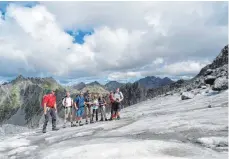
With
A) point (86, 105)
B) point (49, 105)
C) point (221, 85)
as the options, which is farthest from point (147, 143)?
point (221, 85)

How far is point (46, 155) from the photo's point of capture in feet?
50.3

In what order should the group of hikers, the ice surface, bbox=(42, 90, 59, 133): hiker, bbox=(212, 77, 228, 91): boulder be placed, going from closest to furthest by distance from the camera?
the ice surface < bbox=(42, 90, 59, 133): hiker < the group of hikers < bbox=(212, 77, 228, 91): boulder

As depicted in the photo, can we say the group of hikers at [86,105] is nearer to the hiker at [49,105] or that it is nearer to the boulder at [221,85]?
the hiker at [49,105]

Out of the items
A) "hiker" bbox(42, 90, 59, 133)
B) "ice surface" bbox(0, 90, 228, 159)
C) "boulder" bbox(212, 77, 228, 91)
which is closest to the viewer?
"ice surface" bbox(0, 90, 228, 159)

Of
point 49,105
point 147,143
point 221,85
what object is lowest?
point 147,143

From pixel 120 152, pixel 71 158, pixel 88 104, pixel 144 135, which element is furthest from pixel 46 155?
pixel 88 104

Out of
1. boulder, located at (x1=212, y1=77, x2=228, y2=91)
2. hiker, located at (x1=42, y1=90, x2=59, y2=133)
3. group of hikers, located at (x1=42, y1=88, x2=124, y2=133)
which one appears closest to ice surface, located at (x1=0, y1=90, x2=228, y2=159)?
hiker, located at (x1=42, y1=90, x2=59, y2=133)

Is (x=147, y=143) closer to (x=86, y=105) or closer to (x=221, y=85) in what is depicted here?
(x=86, y=105)

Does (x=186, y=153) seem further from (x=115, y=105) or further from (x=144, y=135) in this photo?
(x=115, y=105)

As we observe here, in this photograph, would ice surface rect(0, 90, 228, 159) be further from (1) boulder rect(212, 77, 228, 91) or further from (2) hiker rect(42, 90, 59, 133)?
(1) boulder rect(212, 77, 228, 91)

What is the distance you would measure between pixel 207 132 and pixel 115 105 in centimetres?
1365

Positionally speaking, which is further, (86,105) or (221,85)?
(221,85)

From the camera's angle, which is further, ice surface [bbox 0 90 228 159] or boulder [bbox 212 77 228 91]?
boulder [bbox 212 77 228 91]

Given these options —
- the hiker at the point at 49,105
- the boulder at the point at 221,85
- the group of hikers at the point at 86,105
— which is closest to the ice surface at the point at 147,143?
the hiker at the point at 49,105
